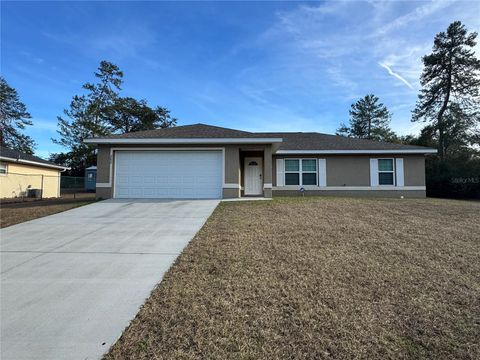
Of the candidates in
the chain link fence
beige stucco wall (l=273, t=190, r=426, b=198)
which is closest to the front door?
beige stucco wall (l=273, t=190, r=426, b=198)

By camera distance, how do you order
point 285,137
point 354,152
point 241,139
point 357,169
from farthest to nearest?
point 285,137, point 357,169, point 354,152, point 241,139

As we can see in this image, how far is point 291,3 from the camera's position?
9.86 meters

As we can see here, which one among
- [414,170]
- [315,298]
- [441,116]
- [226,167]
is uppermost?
[441,116]

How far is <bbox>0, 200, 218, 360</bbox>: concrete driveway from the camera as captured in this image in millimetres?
2832

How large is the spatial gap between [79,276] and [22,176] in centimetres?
1930

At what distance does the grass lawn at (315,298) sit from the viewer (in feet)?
8.70

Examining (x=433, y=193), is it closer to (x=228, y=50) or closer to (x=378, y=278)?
(x=228, y=50)

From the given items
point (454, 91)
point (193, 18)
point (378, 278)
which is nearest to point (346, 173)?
point (193, 18)

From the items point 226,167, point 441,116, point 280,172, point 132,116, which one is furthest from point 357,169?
point 132,116

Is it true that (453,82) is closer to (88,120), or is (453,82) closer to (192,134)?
(192,134)

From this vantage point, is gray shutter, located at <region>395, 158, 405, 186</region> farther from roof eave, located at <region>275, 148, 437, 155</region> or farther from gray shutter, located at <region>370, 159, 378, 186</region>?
gray shutter, located at <region>370, 159, 378, 186</region>

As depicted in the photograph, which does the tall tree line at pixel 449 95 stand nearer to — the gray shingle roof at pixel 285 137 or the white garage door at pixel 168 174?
the gray shingle roof at pixel 285 137

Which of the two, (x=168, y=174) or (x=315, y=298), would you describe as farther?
(x=168, y=174)

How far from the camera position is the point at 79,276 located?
4.31 m
